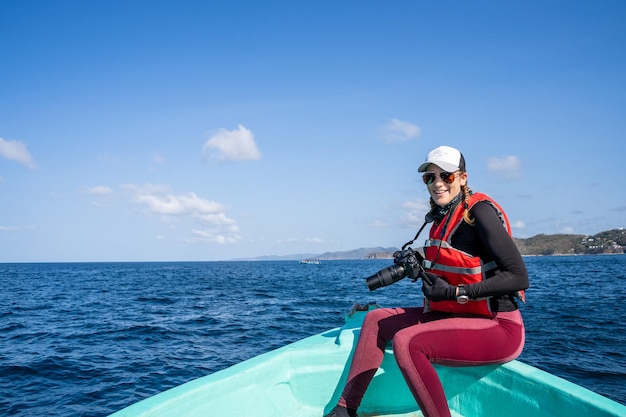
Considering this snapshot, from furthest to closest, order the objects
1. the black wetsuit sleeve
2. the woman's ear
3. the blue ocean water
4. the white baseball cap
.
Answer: the blue ocean water
the woman's ear
the white baseball cap
the black wetsuit sleeve

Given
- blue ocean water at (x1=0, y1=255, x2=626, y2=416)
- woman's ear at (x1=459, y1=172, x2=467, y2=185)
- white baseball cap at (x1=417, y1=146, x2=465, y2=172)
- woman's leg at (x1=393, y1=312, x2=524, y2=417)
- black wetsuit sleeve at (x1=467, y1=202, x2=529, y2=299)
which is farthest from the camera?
blue ocean water at (x1=0, y1=255, x2=626, y2=416)

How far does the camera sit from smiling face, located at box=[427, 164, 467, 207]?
284cm

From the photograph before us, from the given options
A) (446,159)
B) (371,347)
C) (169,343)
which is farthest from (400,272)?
(169,343)

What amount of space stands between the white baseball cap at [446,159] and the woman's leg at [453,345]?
0.99 m

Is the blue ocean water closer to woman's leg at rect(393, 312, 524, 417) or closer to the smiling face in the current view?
woman's leg at rect(393, 312, 524, 417)

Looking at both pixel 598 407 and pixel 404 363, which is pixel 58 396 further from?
pixel 598 407

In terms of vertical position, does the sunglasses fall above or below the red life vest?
above

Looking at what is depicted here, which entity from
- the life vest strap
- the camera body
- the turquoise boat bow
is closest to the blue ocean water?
the turquoise boat bow

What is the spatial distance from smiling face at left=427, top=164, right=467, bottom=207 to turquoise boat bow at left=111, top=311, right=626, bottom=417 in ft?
3.99

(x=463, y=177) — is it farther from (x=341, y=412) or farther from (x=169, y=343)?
(x=169, y=343)

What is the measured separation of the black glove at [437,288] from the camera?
2501 millimetres

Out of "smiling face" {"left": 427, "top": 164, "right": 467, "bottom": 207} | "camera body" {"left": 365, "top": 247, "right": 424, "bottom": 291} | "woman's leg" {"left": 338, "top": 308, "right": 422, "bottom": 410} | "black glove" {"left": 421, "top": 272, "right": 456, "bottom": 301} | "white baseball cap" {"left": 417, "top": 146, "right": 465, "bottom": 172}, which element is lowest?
"woman's leg" {"left": 338, "top": 308, "right": 422, "bottom": 410}

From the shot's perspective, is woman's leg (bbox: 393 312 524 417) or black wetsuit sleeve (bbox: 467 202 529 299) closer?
black wetsuit sleeve (bbox: 467 202 529 299)

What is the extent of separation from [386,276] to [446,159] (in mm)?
888
